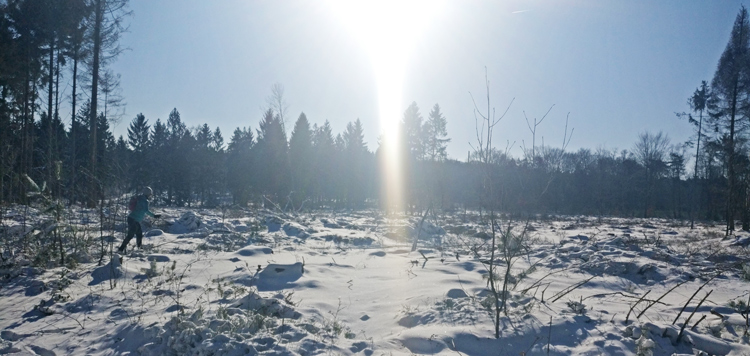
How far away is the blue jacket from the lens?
8.47m

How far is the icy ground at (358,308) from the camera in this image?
3.66 m

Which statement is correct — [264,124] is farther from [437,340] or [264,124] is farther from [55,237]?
[437,340]

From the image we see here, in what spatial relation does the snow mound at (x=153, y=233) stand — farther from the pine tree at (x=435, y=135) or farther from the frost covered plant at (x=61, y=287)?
the pine tree at (x=435, y=135)

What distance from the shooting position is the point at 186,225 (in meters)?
12.8

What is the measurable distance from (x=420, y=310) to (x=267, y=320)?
1.78 metres

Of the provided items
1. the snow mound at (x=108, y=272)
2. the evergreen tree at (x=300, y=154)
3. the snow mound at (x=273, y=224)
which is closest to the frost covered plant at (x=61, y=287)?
the snow mound at (x=108, y=272)

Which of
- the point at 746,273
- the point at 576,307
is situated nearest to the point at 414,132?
the point at 746,273

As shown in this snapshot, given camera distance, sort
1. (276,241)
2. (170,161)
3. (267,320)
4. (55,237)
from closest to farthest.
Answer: (267,320)
(55,237)
(276,241)
(170,161)

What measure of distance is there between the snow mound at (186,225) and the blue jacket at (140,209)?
3702 millimetres

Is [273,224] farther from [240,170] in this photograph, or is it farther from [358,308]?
[240,170]

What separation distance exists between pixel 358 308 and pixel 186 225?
32.3 feet

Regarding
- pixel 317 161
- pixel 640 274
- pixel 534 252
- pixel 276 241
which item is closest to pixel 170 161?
pixel 317 161

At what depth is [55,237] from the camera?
686cm

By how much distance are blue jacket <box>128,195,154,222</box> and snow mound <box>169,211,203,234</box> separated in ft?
12.1
